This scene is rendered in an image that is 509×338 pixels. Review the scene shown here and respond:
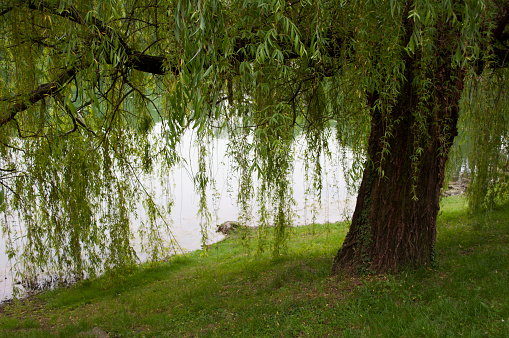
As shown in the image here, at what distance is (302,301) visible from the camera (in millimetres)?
3727

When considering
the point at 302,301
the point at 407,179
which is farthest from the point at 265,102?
the point at 302,301

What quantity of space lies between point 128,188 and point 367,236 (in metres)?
2.74

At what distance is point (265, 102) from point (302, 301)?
189 cm

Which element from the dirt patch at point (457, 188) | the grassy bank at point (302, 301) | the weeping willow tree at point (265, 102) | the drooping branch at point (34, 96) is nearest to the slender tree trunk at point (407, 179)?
the weeping willow tree at point (265, 102)

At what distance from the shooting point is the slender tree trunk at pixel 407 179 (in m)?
3.68

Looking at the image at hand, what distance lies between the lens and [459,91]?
382 cm

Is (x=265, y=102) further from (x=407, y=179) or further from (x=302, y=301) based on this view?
(x=302, y=301)

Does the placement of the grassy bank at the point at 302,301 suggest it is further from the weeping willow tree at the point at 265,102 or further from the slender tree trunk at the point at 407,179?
the weeping willow tree at the point at 265,102

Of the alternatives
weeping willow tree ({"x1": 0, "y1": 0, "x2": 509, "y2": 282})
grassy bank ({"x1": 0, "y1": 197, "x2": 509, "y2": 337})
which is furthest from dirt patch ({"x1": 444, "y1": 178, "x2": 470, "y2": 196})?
weeping willow tree ({"x1": 0, "y1": 0, "x2": 509, "y2": 282})

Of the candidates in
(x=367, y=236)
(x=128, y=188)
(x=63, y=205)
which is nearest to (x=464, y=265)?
(x=367, y=236)

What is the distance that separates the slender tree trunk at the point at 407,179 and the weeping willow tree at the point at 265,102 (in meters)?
0.01

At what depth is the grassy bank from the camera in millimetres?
3066

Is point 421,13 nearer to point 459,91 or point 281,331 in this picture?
point 459,91

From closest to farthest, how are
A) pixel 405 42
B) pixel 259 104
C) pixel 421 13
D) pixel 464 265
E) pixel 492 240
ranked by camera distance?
pixel 421 13 → pixel 405 42 → pixel 259 104 → pixel 464 265 → pixel 492 240
